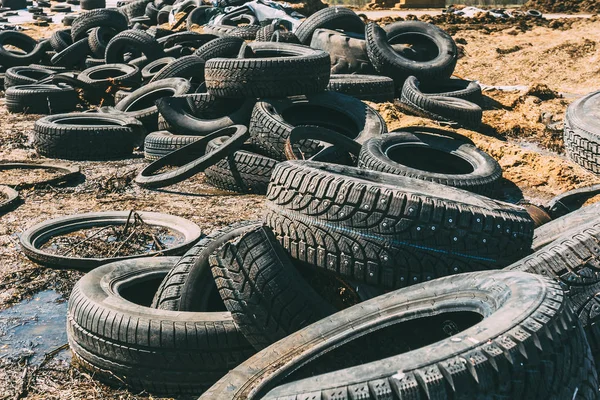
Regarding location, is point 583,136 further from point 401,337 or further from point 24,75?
point 24,75

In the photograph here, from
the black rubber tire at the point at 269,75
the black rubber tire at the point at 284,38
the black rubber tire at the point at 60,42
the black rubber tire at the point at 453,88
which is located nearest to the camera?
the black rubber tire at the point at 269,75

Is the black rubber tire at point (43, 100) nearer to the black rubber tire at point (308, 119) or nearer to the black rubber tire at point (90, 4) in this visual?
the black rubber tire at point (308, 119)

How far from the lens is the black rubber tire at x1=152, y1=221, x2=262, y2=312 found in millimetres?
4113

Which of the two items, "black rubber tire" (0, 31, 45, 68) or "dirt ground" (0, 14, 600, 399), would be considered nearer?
"dirt ground" (0, 14, 600, 399)

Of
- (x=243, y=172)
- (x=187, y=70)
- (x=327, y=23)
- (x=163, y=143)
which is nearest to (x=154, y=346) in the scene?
(x=243, y=172)

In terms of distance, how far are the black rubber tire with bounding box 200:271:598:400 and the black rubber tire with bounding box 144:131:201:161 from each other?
20.0 feet

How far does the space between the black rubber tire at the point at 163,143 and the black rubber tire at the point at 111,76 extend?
3966 millimetres

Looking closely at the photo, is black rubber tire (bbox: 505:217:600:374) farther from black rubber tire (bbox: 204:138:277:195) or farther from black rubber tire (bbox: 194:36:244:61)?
black rubber tire (bbox: 194:36:244:61)

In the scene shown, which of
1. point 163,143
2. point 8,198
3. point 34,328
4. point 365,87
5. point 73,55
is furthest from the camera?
point 73,55

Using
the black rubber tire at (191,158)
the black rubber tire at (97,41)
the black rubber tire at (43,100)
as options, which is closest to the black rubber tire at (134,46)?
the black rubber tire at (97,41)

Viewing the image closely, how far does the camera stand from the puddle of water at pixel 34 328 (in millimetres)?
4246

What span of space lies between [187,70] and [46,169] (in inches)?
128

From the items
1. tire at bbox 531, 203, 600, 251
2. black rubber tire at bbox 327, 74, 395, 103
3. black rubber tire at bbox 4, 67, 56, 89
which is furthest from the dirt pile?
tire at bbox 531, 203, 600, 251

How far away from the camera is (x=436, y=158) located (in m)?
7.91
